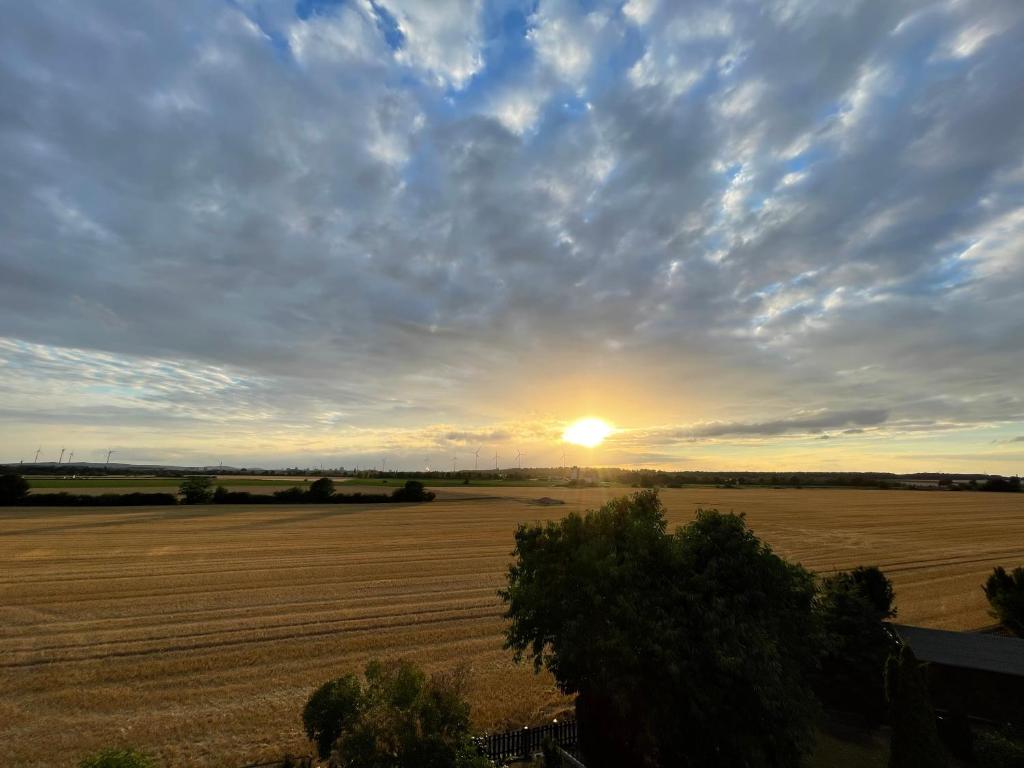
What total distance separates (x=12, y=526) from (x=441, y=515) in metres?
66.2

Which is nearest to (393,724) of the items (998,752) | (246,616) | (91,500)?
(998,752)

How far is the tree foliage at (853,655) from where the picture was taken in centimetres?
2103

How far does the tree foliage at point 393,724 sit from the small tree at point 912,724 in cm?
1262

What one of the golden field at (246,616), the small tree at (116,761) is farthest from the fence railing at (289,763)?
the small tree at (116,761)

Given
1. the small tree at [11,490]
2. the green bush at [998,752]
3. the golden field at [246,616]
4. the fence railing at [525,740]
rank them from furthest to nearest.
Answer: the small tree at [11,490], the golden field at [246,616], the fence railing at [525,740], the green bush at [998,752]

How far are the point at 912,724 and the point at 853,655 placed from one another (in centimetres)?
814

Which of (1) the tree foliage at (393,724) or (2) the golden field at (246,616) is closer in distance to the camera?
(1) the tree foliage at (393,724)

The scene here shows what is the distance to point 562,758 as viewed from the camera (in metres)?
16.4

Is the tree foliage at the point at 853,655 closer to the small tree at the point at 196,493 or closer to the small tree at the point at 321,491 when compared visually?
the small tree at the point at 321,491

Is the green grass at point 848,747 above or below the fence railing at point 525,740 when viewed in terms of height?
below

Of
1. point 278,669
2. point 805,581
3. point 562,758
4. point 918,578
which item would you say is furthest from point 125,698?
point 918,578

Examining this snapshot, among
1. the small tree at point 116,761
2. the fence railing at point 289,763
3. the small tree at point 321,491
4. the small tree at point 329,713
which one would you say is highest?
the small tree at point 321,491

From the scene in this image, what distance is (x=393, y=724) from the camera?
12273 millimetres

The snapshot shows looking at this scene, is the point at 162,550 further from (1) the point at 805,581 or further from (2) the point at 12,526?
(1) the point at 805,581
